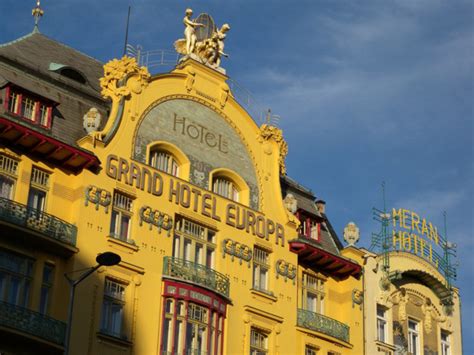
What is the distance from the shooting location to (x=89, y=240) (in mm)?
46156

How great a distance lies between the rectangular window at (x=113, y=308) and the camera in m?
45.8

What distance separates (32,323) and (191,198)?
10136mm

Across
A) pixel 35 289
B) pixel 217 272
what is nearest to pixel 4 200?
pixel 35 289

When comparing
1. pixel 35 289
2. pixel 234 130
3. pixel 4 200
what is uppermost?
pixel 234 130

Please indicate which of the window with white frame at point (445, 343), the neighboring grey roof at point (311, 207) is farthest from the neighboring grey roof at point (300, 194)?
the window with white frame at point (445, 343)

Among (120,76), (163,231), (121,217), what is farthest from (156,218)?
(120,76)

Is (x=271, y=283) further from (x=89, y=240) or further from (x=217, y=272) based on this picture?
(x=89, y=240)

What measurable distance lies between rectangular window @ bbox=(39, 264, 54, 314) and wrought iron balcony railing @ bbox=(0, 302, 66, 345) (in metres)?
0.83

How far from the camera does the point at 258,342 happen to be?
5075cm

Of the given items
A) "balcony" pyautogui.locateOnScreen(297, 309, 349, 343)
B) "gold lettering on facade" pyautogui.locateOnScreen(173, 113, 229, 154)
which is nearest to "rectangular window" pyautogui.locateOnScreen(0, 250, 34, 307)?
"gold lettering on facade" pyautogui.locateOnScreen(173, 113, 229, 154)

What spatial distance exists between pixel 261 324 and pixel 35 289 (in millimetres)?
10890

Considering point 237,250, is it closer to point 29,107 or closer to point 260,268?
point 260,268

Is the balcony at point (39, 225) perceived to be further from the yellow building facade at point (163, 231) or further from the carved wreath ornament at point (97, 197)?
the carved wreath ornament at point (97, 197)

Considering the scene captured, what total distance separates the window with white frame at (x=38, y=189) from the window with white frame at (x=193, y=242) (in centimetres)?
607
